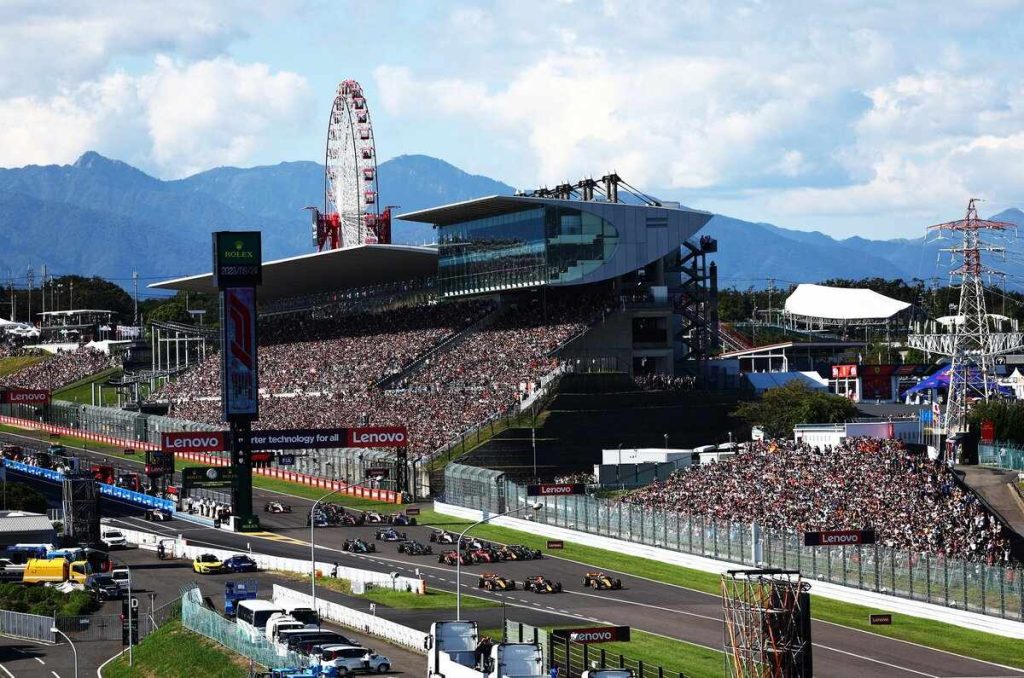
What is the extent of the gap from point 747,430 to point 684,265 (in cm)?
2505

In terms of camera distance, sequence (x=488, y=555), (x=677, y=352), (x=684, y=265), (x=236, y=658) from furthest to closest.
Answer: (x=684, y=265) → (x=677, y=352) → (x=488, y=555) → (x=236, y=658)

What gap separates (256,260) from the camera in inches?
3903

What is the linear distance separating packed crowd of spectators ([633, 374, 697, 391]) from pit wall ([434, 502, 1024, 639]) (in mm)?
25716

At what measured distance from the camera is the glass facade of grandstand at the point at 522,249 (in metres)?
131

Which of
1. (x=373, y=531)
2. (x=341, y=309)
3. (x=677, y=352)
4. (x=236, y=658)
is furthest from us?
(x=341, y=309)

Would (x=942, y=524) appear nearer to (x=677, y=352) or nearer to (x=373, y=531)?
(x=373, y=531)

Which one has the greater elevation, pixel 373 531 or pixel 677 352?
pixel 677 352

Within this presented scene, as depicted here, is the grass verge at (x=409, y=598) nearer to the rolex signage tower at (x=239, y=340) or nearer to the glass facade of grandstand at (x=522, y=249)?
the rolex signage tower at (x=239, y=340)

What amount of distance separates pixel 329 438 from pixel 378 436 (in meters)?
3.26

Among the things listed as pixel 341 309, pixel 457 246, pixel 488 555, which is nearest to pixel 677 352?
pixel 457 246

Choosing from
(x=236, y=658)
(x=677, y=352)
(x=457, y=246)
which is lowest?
(x=236, y=658)

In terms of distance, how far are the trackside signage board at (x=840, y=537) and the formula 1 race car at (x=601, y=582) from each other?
9.22 meters

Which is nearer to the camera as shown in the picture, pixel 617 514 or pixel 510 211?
pixel 617 514

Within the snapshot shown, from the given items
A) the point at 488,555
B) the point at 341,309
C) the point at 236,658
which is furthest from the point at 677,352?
the point at 236,658
